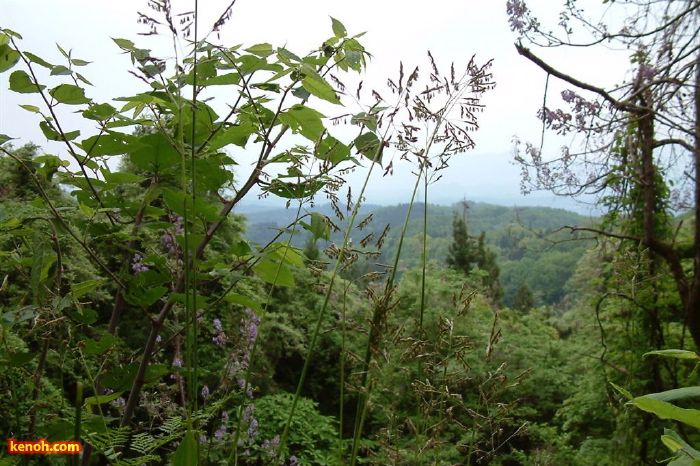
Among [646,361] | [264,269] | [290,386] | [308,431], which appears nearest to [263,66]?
[264,269]

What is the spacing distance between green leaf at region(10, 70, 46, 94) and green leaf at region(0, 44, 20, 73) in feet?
0.04

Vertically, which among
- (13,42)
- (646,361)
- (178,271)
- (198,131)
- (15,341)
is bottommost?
(646,361)

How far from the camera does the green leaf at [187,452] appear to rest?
1.62ft

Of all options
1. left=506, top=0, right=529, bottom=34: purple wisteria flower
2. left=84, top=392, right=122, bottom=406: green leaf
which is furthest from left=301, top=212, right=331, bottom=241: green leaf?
left=506, top=0, right=529, bottom=34: purple wisteria flower

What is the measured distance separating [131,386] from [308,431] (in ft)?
14.0

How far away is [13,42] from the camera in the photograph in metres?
0.73

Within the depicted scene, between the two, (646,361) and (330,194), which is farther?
(646,361)

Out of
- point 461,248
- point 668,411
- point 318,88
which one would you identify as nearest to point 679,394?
point 668,411

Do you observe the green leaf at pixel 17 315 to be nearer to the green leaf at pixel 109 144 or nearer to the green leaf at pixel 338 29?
the green leaf at pixel 109 144

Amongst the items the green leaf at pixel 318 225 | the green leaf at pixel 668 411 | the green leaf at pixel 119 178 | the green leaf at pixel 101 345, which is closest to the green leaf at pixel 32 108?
the green leaf at pixel 119 178

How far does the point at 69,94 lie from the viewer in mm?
734

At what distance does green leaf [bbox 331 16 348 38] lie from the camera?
2.57ft

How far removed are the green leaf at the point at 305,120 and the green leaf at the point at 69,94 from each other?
31cm

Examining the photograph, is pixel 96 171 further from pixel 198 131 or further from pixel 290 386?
pixel 290 386
